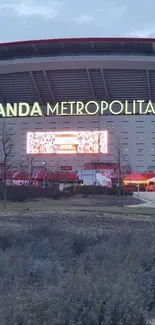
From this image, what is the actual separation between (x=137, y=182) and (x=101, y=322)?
Answer: 55.6 meters

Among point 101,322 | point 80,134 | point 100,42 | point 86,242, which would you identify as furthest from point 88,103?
point 101,322

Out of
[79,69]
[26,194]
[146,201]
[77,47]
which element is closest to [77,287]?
[26,194]

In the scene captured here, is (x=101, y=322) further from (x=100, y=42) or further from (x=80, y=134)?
(x=80, y=134)

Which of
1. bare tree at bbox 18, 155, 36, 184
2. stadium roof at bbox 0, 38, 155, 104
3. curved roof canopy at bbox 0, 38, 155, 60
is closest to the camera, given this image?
bare tree at bbox 18, 155, 36, 184

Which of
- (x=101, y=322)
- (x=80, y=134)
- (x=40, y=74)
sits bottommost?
(x=101, y=322)

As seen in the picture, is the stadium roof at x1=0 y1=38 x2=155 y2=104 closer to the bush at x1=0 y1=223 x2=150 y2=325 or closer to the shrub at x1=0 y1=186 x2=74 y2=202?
the shrub at x1=0 y1=186 x2=74 y2=202

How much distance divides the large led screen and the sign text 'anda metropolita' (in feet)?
10.4

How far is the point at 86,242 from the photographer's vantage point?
8750 mm

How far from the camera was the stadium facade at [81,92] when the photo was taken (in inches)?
2704

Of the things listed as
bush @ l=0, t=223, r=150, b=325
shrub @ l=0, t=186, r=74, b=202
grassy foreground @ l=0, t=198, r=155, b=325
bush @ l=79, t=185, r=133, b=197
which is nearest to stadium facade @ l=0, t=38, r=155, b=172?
bush @ l=79, t=185, r=133, b=197

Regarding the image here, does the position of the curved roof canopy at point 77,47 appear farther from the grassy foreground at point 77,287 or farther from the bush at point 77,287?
the bush at point 77,287

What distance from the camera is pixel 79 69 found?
230 feet

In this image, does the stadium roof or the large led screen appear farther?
the large led screen

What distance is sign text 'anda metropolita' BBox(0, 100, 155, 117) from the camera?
74756mm
